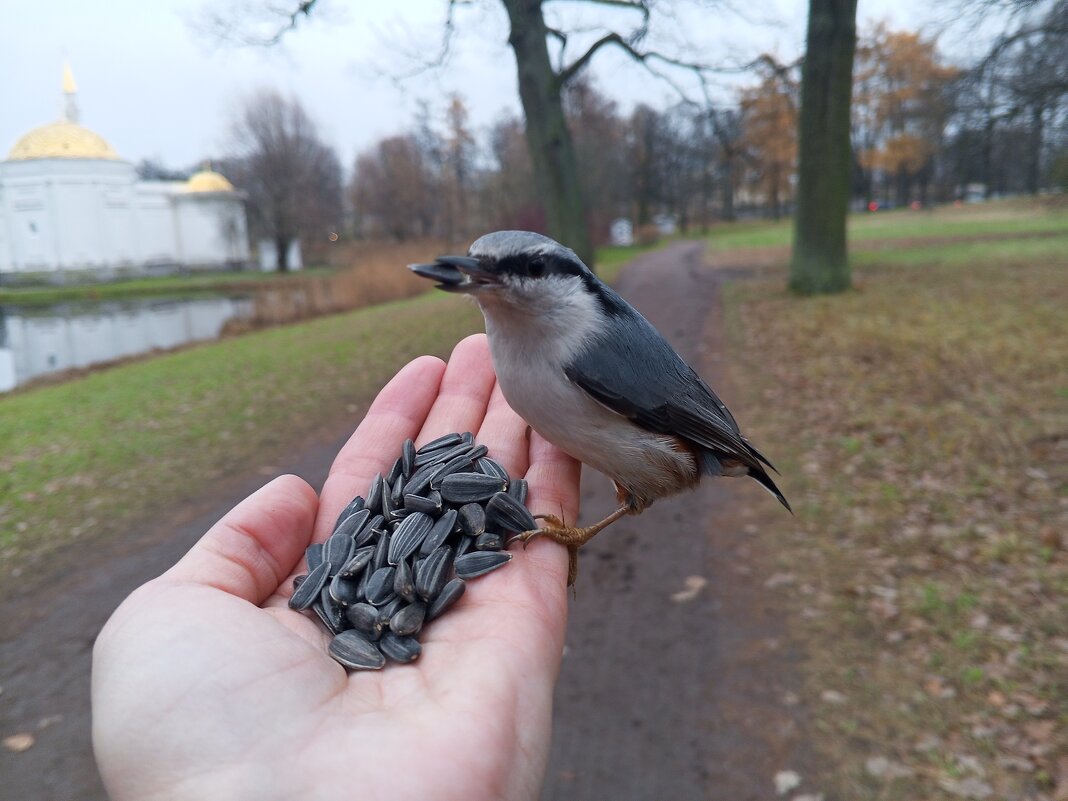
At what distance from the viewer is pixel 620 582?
4.41 metres

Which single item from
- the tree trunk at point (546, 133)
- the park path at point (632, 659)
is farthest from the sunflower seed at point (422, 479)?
the tree trunk at point (546, 133)

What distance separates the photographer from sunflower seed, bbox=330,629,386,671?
1875 millimetres

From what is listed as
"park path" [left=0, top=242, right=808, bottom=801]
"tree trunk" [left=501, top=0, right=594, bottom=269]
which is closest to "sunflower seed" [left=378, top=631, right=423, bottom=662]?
"park path" [left=0, top=242, right=808, bottom=801]

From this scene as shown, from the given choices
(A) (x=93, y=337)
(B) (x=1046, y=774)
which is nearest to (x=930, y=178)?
(A) (x=93, y=337)

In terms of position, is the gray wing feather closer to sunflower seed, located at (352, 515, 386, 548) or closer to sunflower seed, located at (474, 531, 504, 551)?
sunflower seed, located at (474, 531, 504, 551)

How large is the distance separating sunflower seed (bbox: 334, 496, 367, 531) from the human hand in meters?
0.19

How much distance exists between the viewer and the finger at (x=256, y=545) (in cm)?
199

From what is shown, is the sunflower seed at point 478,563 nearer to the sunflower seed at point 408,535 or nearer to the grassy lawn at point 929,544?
the sunflower seed at point 408,535

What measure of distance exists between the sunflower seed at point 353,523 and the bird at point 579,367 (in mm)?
589

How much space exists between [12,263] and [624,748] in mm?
50923

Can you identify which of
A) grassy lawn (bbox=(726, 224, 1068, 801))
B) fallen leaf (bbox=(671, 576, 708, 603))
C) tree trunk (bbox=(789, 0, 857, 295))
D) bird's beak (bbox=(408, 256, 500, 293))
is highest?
tree trunk (bbox=(789, 0, 857, 295))

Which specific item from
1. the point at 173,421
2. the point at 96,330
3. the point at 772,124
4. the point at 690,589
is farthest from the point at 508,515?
the point at 772,124

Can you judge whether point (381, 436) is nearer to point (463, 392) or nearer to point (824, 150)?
point (463, 392)

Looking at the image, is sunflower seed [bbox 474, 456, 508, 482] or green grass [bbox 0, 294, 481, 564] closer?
sunflower seed [bbox 474, 456, 508, 482]
